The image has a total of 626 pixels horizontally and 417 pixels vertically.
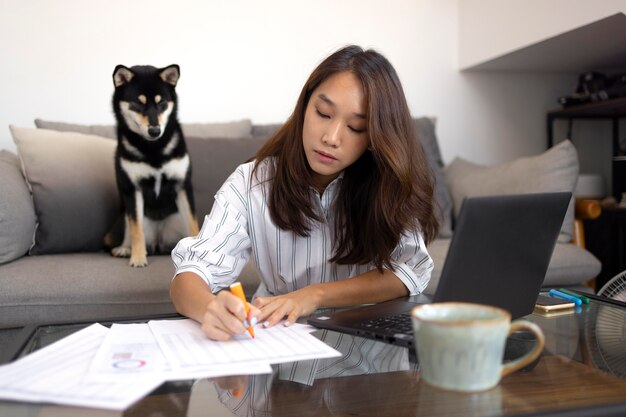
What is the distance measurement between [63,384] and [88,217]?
153cm

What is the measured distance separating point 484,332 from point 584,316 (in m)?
0.66

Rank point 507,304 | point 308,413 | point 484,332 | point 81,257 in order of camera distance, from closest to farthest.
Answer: point 484,332 → point 308,413 → point 507,304 → point 81,257

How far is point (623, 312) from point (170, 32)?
2.14m

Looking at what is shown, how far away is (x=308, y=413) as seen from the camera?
0.65 m

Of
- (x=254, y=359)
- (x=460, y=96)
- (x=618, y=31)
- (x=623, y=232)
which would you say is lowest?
(x=623, y=232)

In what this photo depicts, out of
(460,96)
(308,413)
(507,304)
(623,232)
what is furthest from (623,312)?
(460,96)

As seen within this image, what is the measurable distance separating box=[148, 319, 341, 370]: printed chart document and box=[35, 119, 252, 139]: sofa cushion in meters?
1.63

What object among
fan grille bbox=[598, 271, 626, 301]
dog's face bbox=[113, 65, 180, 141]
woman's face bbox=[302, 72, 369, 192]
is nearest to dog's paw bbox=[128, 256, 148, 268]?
dog's face bbox=[113, 65, 180, 141]

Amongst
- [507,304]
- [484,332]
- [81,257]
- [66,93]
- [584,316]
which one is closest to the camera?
[484,332]

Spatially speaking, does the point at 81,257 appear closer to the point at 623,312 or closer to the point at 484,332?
the point at 623,312

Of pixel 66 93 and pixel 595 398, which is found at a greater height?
pixel 66 93

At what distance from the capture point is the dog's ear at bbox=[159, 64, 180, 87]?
191 cm

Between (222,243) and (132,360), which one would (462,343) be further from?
(222,243)

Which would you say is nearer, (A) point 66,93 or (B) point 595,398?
(B) point 595,398
